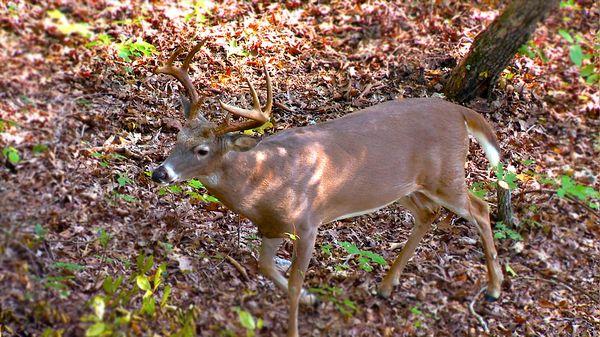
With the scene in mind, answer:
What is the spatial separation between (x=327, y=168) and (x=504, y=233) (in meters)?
2.58

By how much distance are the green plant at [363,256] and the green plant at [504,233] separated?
4.56ft

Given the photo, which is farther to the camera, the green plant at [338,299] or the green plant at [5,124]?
the green plant at [338,299]

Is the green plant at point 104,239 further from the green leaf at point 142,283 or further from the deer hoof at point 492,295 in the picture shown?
the deer hoof at point 492,295

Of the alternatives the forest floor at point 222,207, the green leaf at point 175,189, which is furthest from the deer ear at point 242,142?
the green leaf at point 175,189

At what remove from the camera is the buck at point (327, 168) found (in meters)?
6.04

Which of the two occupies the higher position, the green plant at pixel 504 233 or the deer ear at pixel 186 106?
the deer ear at pixel 186 106

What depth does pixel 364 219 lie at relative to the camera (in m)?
8.13

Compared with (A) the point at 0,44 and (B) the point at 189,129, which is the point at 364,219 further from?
(A) the point at 0,44

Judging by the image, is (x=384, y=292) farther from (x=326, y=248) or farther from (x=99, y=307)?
(x=99, y=307)

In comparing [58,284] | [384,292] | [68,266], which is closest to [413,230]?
[384,292]

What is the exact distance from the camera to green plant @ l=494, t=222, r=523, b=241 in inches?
307

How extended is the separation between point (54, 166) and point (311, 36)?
5650 millimetres

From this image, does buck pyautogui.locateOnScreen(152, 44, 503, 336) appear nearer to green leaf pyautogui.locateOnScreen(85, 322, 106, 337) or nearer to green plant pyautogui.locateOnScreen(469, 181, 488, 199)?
green plant pyautogui.locateOnScreen(469, 181, 488, 199)

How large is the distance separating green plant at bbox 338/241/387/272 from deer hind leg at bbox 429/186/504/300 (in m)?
0.83
